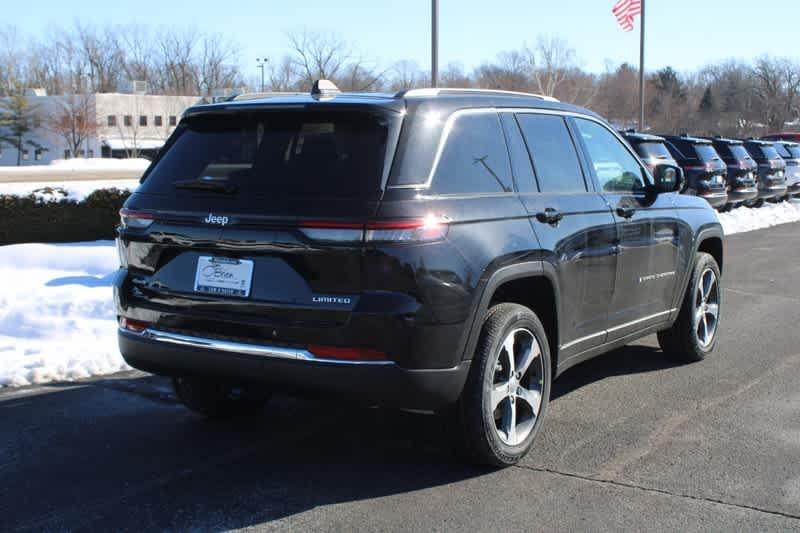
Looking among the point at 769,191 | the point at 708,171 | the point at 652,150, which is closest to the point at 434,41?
the point at 652,150

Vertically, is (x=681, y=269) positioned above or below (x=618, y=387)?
above

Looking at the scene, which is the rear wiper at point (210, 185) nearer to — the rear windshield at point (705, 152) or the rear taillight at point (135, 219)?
the rear taillight at point (135, 219)

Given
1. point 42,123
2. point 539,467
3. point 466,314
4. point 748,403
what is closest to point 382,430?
point 539,467

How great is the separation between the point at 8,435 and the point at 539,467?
303 centimetres

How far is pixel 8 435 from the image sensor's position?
5.38 metres

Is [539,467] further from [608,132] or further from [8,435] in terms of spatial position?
[8,435]

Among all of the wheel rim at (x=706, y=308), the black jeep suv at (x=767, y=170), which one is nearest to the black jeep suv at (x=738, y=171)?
the black jeep suv at (x=767, y=170)

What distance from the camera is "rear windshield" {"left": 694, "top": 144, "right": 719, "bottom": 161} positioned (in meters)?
20.3

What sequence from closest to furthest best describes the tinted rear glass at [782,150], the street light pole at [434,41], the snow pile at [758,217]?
the street light pole at [434,41] < the snow pile at [758,217] < the tinted rear glass at [782,150]

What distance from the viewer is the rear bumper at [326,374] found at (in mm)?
4164

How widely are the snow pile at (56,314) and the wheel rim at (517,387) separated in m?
3.46

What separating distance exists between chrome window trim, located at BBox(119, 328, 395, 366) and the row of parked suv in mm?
13392

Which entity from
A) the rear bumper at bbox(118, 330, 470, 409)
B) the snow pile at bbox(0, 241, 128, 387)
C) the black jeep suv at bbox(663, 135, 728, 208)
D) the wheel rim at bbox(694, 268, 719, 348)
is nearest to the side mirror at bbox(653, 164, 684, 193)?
the wheel rim at bbox(694, 268, 719, 348)

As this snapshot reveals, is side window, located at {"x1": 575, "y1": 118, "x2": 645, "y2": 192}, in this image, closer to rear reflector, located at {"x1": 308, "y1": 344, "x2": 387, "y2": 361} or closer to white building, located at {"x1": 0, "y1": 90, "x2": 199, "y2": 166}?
rear reflector, located at {"x1": 308, "y1": 344, "x2": 387, "y2": 361}
